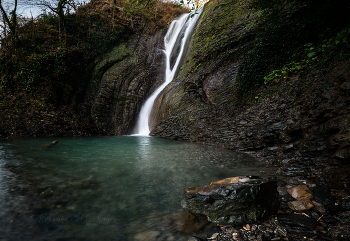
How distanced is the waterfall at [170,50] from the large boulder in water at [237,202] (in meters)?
10.1

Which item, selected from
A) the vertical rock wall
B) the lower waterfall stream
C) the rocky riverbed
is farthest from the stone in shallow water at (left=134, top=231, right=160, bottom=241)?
the vertical rock wall

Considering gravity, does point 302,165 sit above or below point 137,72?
below

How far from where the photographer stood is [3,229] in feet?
6.69

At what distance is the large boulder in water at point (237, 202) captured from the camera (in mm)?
2191

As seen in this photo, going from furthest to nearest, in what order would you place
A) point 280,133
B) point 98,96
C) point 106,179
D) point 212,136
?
point 98,96 < point 212,136 < point 280,133 < point 106,179

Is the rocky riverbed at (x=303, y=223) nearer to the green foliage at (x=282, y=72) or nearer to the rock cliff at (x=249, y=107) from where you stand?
the rock cliff at (x=249, y=107)

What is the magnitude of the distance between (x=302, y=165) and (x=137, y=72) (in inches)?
508

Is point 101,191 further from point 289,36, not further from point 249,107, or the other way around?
point 289,36

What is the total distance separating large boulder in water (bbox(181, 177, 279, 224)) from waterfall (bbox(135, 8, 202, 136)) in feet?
33.3

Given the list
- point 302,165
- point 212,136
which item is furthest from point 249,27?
point 302,165

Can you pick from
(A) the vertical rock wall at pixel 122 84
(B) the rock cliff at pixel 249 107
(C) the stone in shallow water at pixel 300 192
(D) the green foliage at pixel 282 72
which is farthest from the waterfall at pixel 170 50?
(C) the stone in shallow water at pixel 300 192

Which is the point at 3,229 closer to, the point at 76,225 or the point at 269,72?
the point at 76,225

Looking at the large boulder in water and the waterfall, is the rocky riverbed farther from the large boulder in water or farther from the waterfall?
the waterfall

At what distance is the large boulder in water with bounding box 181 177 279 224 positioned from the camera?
7.19 feet
